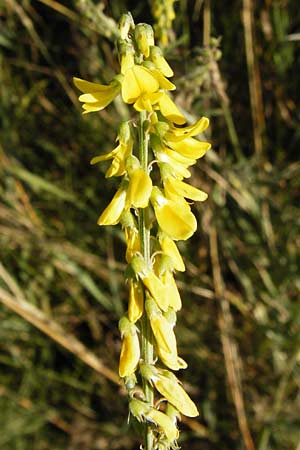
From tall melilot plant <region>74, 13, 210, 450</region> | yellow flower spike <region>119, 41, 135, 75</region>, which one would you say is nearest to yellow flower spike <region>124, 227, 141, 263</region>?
tall melilot plant <region>74, 13, 210, 450</region>

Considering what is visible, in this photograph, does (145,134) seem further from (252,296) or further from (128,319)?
(252,296)

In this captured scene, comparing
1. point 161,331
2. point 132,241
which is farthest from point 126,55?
point 161,331

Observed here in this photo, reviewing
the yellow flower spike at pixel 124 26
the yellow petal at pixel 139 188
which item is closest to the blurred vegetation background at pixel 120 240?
the yellow flower spike at pixel 124 26

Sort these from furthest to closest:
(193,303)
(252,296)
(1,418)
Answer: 1. (1,418)
2. (193,303)
3. (252,296)

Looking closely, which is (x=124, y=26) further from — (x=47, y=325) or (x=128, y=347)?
(x=47, y=325)

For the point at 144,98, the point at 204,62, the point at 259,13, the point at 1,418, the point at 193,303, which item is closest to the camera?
the point at 144,98

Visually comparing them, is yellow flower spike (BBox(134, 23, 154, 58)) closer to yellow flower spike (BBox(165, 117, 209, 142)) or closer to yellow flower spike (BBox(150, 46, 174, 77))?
yellow flower spike (BBox(150, 46, 174, 77))

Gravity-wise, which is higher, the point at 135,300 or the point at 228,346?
the point at 135,300

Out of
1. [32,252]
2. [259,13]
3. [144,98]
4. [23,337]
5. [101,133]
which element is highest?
[144,98]

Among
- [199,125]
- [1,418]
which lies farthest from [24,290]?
[199,125]
